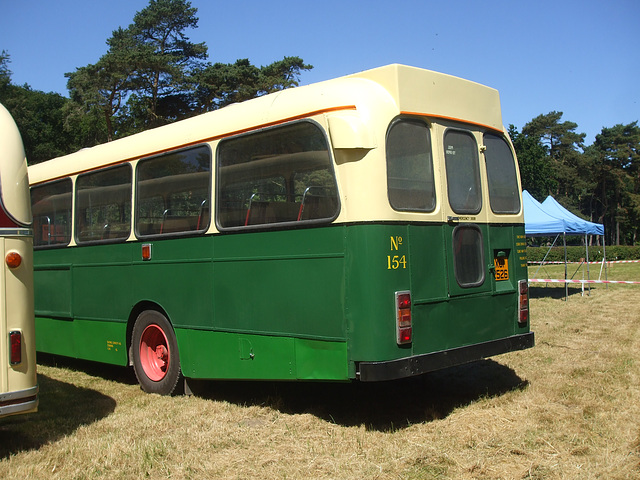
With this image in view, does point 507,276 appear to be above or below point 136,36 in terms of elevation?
below

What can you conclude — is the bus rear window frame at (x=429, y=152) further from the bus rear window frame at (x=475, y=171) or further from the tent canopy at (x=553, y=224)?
the tent canopy at (x=553, y=224)

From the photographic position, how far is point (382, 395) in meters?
6.87

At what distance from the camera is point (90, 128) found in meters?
47.8

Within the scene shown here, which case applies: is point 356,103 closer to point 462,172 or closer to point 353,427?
point 462,172

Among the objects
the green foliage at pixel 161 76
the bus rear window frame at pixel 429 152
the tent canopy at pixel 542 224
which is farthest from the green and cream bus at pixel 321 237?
the green foliage at pixel 161 76

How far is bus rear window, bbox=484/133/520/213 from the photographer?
6457 mm

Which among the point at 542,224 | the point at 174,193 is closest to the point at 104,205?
the point at 174,193

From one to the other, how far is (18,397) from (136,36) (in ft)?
119

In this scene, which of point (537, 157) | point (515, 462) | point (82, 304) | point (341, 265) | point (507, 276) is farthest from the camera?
point (537, 157)

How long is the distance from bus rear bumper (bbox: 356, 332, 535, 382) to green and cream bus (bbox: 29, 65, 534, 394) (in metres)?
0.02

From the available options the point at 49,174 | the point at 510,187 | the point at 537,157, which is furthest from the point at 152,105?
the point at 537,157

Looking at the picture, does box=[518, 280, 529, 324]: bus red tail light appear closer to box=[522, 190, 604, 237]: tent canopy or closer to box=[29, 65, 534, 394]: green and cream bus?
box=[29, 65, 534, 394]: green and cream bus

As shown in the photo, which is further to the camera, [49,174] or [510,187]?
[49,174]

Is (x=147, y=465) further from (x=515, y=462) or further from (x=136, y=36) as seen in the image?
(x=136, y=36)
